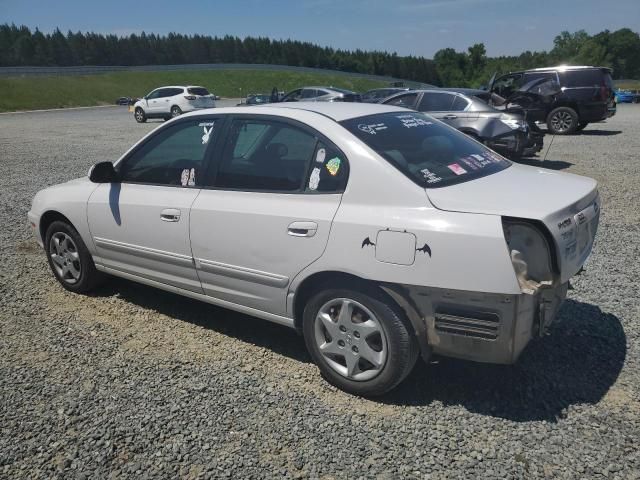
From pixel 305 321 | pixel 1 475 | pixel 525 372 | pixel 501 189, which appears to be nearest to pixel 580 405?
pixel 525 372

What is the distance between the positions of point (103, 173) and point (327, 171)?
194 cm

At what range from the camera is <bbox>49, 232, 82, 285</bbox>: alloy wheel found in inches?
177

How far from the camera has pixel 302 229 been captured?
2.95m

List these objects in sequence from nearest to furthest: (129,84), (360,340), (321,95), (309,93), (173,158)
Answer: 1. (360,340)
2. (173,158)
3. (321,95)
4. (309,93)
5. (129,84)

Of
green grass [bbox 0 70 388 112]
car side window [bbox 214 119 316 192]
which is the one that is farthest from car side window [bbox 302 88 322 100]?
green grass [bbox 0 70 388 112]

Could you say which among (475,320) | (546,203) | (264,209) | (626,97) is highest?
(546,203)

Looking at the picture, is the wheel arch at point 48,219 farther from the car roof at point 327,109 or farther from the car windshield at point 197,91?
the car windshield at point 197,91

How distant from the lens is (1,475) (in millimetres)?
2482

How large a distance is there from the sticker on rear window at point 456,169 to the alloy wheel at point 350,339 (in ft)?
3.18

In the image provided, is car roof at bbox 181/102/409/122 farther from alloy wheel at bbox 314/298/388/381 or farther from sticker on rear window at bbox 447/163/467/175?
alloy wheel at bbox 314/298/388/381

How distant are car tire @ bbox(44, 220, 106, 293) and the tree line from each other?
9467cm

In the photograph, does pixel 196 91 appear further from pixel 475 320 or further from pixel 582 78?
pixel 475 320

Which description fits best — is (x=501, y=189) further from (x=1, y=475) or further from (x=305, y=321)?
(x=1, y=475)

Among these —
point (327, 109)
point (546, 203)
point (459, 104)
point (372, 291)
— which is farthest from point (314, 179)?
point (459, 104)
